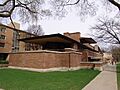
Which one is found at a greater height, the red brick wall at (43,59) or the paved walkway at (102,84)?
the red brick wall at (43,59)

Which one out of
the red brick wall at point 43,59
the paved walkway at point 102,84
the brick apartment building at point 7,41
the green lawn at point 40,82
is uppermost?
the brick apartment building at point 7,41

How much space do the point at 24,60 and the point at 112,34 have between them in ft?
70.2

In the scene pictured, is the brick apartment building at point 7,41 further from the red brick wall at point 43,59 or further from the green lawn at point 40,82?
the green lawn at point 40,82

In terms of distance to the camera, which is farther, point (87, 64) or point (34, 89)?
point (87, 64)

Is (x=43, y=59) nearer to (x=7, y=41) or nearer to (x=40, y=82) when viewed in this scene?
(x=40, y=82)

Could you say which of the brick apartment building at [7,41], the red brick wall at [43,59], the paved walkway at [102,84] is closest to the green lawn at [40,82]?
the paved walkway at [102,84]

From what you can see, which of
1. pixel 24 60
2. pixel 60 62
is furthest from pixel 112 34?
pixel 24 60

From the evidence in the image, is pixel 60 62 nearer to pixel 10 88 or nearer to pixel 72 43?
pixel 72 43

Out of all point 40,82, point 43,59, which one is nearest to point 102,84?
point 40,82

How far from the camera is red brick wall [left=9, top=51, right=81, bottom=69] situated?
26906 mm

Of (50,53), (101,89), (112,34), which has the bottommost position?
(101,89)

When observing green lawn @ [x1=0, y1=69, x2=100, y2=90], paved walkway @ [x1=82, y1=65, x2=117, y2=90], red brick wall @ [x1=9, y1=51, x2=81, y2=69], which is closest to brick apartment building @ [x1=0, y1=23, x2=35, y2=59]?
red brick wall @ [x1=9, y1=51, x2=81, y2=69]

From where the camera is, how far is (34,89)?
12.3m

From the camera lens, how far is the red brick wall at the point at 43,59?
2691cm
